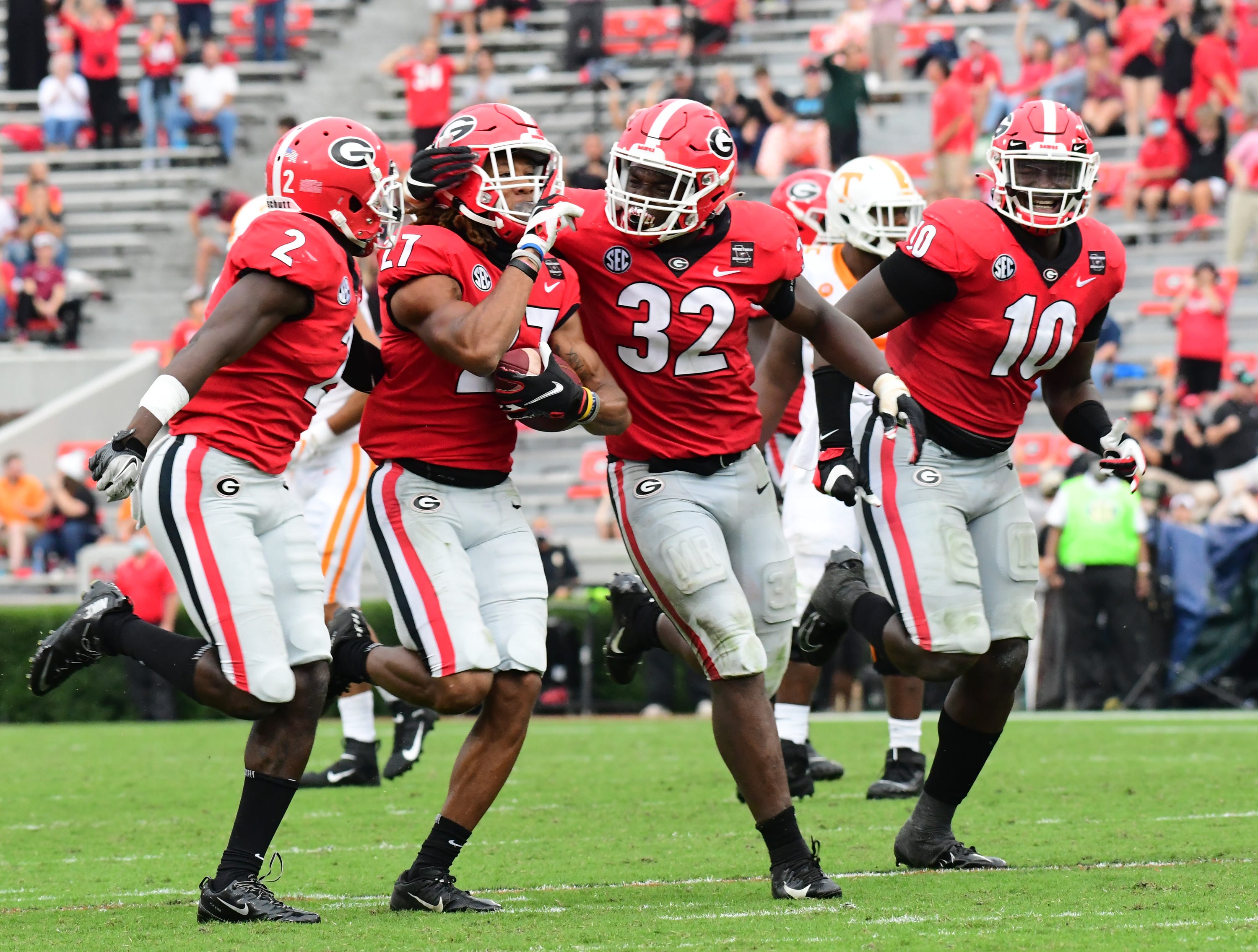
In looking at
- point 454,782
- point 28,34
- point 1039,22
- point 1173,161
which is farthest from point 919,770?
point 28,34

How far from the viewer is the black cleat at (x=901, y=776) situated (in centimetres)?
744

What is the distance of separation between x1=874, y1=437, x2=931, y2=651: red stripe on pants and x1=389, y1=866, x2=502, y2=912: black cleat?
1456mm

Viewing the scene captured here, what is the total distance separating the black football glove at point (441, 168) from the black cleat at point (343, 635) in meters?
1.28

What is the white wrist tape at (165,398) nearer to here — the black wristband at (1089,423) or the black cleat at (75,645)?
the black cleat at (75,645)

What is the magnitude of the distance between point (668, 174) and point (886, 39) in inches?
572

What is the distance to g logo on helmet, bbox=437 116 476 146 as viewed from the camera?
202 inches

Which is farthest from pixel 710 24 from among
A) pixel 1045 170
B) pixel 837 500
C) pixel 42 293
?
pixel 1045 170

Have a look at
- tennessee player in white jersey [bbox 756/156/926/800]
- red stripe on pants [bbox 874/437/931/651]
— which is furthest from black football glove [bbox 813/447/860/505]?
tennessee player in white jersey [bbox 756/156/926/800]

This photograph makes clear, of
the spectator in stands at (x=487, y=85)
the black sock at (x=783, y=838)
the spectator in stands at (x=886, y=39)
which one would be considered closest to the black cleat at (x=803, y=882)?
the black sock at (x=783, y=838)

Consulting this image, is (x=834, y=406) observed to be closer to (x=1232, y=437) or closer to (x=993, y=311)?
(x=993, y=311)

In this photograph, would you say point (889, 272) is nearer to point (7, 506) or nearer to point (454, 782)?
point (454, 782)

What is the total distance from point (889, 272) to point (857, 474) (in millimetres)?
600

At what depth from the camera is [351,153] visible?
5.14 m

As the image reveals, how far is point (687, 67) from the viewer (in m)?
19.7
